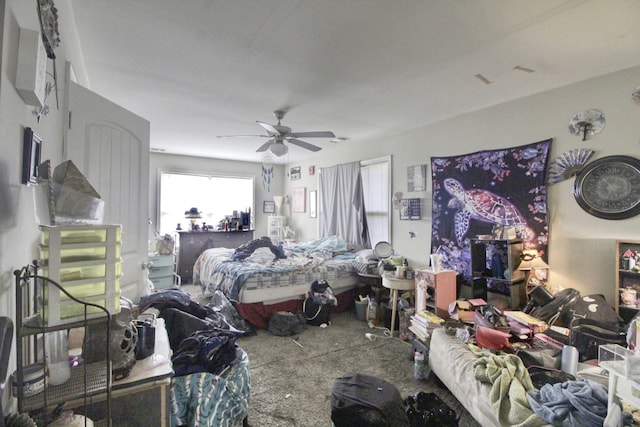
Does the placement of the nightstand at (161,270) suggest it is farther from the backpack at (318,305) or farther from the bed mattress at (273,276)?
the backpack at (318,305)

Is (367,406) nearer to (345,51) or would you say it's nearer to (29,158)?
(29,158)

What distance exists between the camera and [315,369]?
2.46 metres

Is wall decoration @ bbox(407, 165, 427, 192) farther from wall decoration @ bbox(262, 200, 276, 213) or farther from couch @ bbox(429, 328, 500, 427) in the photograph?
wall decoration @ bbox(262, 200, 276, 213)

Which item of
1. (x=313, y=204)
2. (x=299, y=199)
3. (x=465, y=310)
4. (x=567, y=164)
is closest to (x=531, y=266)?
(x=465, y=310)

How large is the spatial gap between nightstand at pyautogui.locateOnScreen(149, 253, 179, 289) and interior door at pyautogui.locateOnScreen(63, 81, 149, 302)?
2.30 meters

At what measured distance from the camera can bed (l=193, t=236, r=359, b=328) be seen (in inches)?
128

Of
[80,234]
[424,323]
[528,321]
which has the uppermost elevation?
[80,234]

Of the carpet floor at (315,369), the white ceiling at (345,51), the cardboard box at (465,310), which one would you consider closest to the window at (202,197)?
the white ceiling at (345,51)

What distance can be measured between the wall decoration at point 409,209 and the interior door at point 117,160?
2959 mm

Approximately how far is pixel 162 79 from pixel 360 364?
297 cm

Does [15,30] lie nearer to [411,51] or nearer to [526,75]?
[411,51]

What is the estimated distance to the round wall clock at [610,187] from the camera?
2234 millimetres

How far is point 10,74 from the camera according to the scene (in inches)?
33.1

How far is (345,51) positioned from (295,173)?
14.7ft
